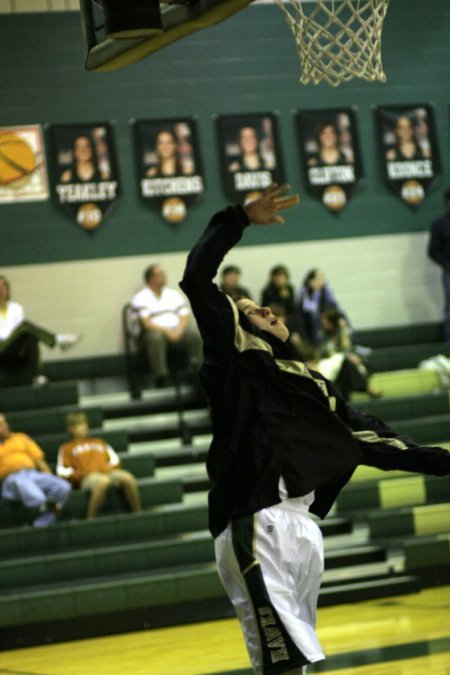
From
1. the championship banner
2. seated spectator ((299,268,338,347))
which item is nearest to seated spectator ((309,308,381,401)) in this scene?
seated spectator ((299,268,338,347))

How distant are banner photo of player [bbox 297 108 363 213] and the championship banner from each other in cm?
Result: 323

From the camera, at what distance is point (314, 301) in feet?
43.0

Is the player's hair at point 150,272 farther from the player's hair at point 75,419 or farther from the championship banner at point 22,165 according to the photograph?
the player's hair at point 75,419

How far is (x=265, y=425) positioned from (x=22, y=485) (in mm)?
5672

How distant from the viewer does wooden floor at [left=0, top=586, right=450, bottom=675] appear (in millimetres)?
6785

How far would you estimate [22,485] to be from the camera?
32.0ft

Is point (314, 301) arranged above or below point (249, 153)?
below

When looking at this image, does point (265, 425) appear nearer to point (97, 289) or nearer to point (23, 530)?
point (23, 530)

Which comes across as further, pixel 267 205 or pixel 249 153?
pixel 249 153

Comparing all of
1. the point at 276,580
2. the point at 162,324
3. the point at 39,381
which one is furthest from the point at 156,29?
the point at 162,324

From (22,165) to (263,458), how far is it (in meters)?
9.46

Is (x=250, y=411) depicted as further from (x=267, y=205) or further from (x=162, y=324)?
(x=162, y=324)

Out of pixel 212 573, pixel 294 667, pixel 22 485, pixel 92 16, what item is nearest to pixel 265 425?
pixel 294 667

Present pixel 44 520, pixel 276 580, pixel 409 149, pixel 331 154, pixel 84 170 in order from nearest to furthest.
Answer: pixel 276 580, pixel 44 520, pixel 84 170, pixel 331 154, pixel 409 149
